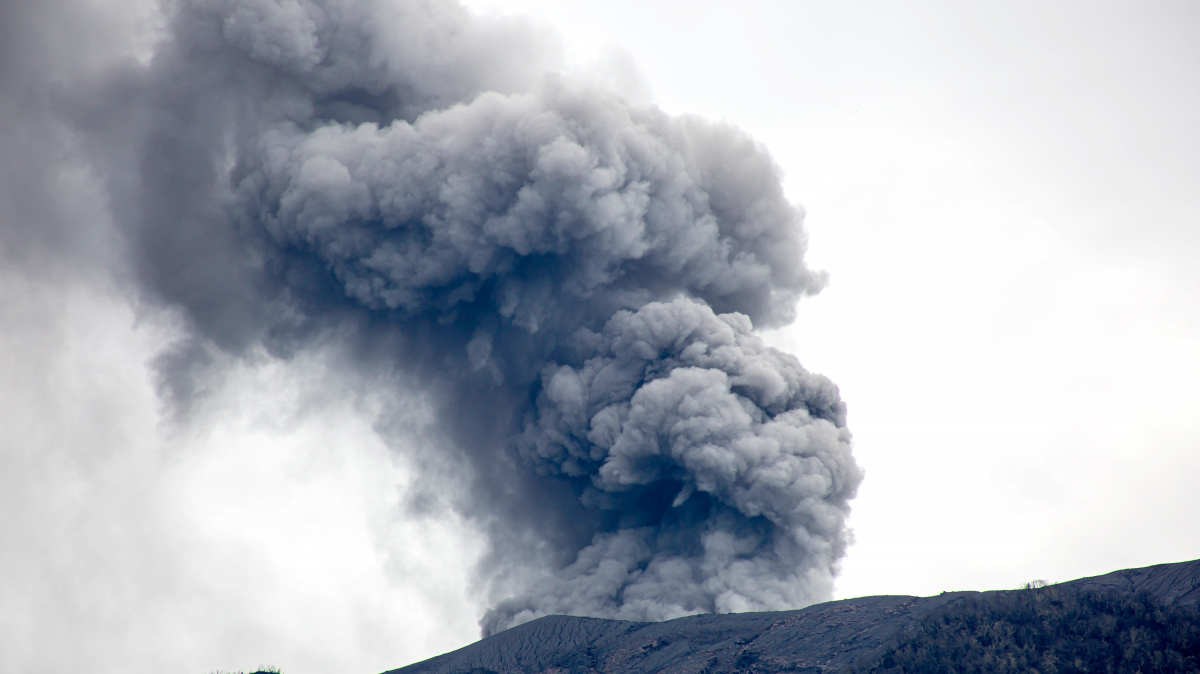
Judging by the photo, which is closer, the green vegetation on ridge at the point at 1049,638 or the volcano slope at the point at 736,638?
the green vegetation on ridge at the point at 1049,638

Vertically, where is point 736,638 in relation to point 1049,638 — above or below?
above

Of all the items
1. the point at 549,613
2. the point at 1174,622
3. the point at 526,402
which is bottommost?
the point at 1174,622

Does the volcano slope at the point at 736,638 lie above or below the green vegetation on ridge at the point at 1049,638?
above

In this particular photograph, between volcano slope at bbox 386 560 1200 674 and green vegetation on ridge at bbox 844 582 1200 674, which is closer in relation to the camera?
green vegetation on ridge at bbox 844 582 1200 674

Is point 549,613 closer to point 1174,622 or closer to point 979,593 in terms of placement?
point 979,593

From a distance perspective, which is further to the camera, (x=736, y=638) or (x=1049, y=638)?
(x=736, y=638)

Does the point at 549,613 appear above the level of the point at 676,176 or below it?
below

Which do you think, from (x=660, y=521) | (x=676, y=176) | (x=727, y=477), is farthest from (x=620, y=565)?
(x=676, y=176)

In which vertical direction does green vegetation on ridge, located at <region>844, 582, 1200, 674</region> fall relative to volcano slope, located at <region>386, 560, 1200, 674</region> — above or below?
below
